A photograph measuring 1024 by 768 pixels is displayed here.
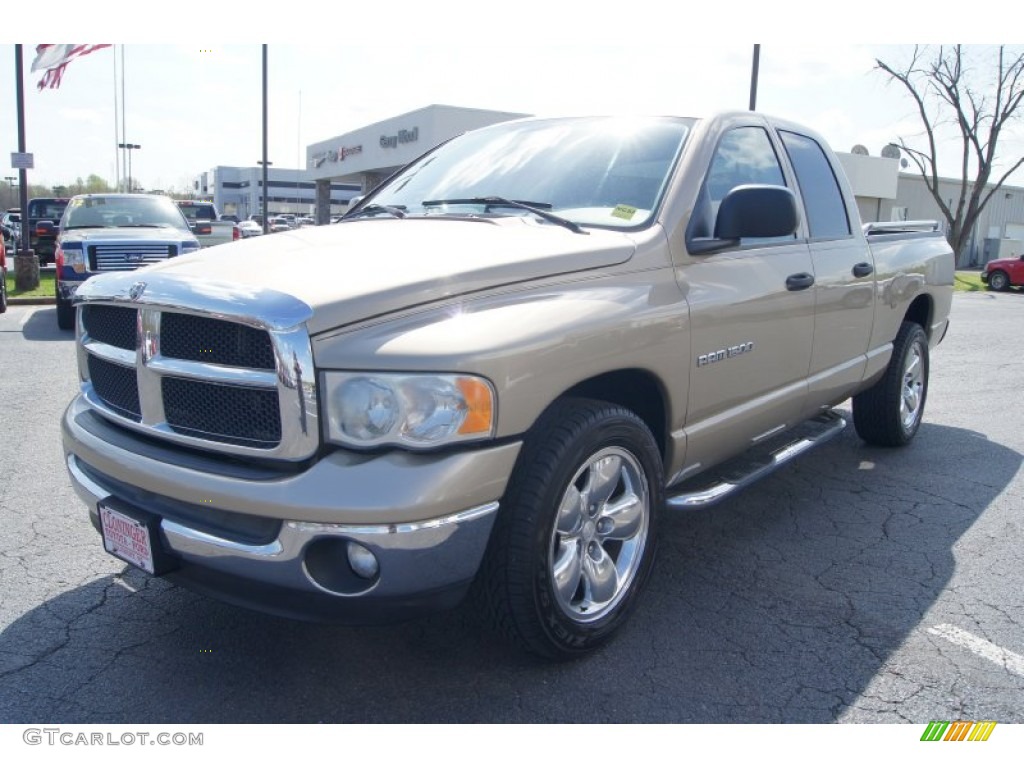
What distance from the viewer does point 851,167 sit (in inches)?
1347

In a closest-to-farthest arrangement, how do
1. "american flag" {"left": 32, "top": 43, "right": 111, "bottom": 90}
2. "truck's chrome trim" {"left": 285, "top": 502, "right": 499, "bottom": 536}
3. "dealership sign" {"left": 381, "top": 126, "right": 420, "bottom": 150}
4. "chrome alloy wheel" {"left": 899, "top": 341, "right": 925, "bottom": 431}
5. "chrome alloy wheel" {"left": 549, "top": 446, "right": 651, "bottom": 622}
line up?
1. "truck's chrome trim" {"left": 285, "top": 502, "right": 499, "bottom": 536}
2. "chrome alloy wheel" {"left": 549, "top": 446, "right": 651, "bottom": 622}
3. "chrome alloy wheel" {"left": 899, "top": 341, "right": 925, "bottom": 431}
4. "american flag" {"left": 32, "top": 43, "right": 111, "bottom": 90}
5. "dealership sign" {"left": 381, "top": 126, "right": 420, "bottom": 150}

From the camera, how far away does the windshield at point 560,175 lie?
3455mm

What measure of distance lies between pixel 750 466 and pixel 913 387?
2.57 meters

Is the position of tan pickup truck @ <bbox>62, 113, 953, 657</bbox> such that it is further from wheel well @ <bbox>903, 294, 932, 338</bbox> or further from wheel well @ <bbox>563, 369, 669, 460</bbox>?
wheel well @ <bbox>903, 294, 932, 338</bbox>

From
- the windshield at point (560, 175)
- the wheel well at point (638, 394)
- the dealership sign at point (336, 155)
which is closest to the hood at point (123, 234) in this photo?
the windshield at point (560, 175)

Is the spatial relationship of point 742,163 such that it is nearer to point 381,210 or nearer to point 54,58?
point 381,210

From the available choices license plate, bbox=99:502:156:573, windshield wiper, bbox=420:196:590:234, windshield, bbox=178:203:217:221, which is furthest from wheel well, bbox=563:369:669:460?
windshield, bbox=178:203:217:221

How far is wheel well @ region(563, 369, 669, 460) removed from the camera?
9.96 feet

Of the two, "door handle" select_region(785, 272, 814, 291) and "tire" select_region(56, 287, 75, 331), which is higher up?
"door handle" select_region(785, 272, 814, 291)

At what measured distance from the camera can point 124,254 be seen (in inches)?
423

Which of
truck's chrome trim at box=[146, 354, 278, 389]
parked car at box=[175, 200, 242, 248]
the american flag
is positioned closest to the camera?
truck's chrome trim at box=[146, 354, 278, 389]

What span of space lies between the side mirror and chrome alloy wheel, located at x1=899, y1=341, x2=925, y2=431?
273 centimetres

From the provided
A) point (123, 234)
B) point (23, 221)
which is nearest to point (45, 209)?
point (23, 221)
